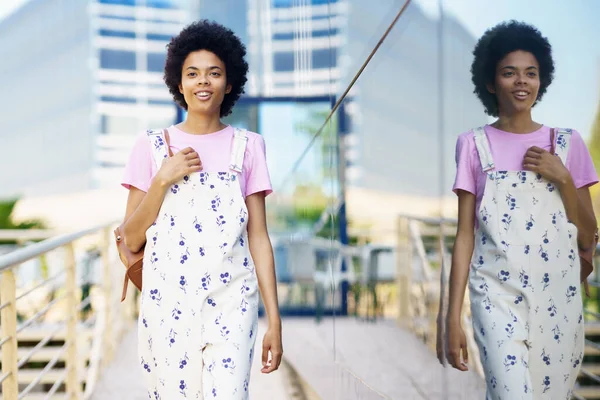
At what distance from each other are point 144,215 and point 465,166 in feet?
2.72

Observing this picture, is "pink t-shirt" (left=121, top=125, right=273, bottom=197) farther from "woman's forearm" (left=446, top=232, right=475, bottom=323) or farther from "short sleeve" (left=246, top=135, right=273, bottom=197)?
"woman's forearm" (left=446, top=232, right=475, bottom=323)

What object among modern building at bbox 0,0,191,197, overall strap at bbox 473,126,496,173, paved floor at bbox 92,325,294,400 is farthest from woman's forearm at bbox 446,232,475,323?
modern building at bbox 0,0,191,197

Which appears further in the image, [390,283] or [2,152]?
[2,152]

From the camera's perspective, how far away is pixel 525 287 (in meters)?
0.98

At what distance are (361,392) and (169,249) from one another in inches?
20.8

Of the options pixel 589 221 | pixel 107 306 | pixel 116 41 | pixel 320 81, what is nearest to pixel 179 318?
pixel 589 221

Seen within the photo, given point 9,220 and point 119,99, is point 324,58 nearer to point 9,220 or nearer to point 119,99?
point 119,99

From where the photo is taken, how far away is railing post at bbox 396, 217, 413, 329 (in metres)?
1.29

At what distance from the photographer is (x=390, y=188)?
137 cm

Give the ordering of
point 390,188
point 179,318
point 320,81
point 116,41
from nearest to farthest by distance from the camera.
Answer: point 390,188 → point 179,318 → point 320,81 → point 116,41

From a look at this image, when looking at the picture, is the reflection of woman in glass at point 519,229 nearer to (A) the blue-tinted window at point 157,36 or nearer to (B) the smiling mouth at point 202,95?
(B) the smiling mouth at point 202,95

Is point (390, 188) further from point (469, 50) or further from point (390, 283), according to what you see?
point (469, 50)

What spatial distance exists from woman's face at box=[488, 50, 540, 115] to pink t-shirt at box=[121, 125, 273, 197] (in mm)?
867

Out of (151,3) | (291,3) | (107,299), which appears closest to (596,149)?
(291,3)
